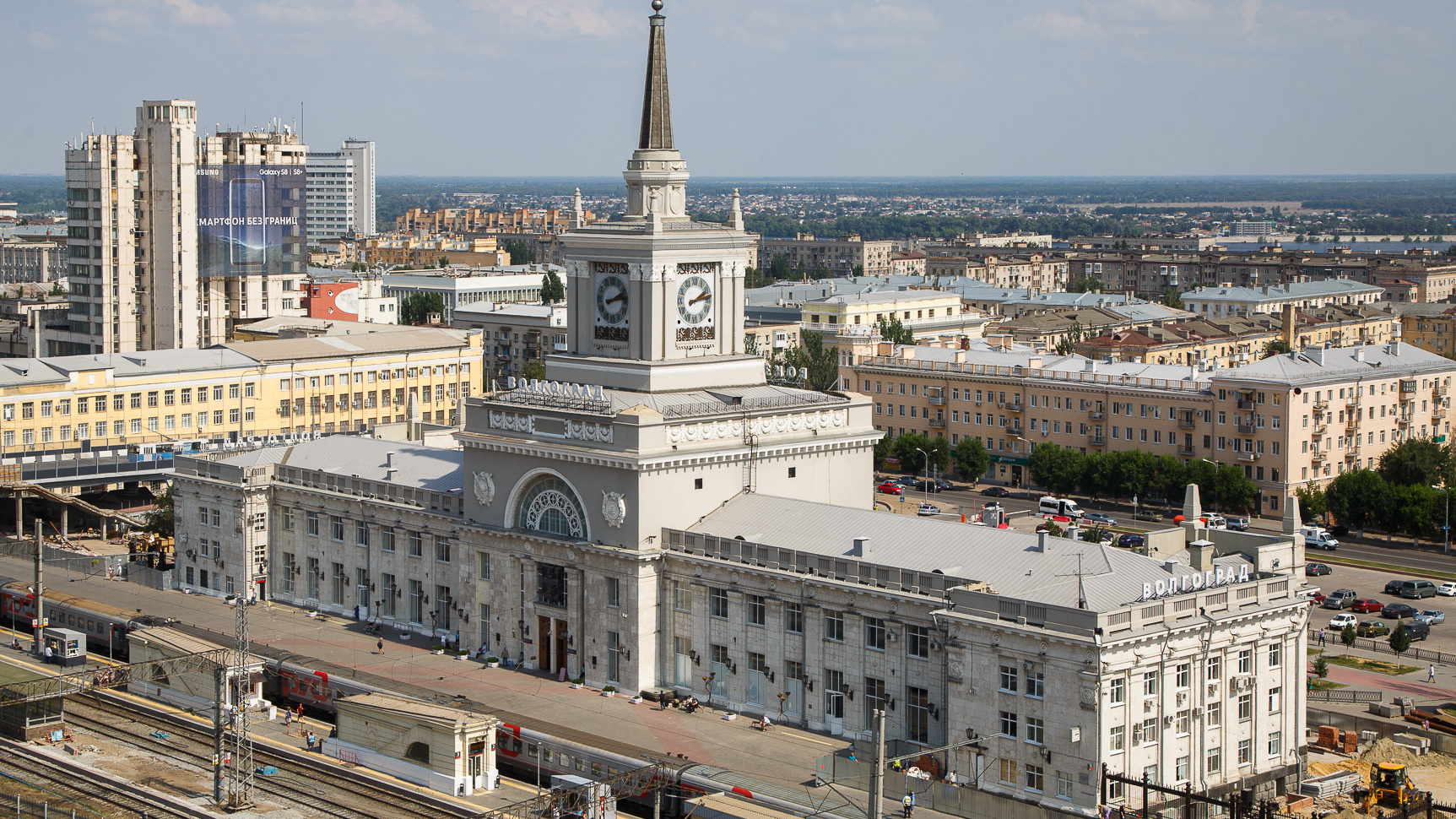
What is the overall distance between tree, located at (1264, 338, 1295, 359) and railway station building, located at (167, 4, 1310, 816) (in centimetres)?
10214

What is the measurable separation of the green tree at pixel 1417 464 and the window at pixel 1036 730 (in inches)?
2625

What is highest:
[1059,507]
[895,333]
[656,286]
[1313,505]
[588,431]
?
[656,286]

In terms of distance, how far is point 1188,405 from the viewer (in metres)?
125

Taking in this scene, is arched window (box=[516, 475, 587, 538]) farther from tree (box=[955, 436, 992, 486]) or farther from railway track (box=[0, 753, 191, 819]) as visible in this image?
tree (box=[955, 436, 992, 486])

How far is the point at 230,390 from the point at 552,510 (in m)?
62.0

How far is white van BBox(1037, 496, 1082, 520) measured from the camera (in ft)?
384

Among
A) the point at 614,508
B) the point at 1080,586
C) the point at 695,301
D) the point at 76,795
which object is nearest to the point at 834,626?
the point at 1080,586

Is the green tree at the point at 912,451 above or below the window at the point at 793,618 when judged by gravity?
below

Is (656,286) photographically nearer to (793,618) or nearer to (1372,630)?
(793,618)

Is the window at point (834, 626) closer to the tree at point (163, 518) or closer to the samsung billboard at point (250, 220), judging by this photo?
the tree at point (163, 518)

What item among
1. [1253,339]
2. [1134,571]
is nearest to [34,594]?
[1134,571]

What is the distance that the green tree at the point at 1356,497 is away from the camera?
112 m

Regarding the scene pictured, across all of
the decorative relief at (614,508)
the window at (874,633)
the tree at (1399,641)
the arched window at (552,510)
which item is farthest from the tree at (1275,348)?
the window at (874,633)

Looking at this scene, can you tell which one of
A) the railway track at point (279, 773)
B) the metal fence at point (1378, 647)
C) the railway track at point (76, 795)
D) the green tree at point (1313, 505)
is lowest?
the railway track at point (76, 795)
